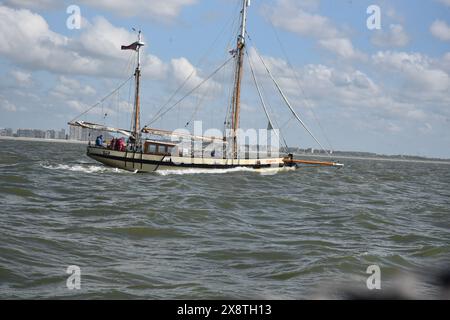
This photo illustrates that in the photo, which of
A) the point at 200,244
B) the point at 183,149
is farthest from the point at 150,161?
the point at 200,244

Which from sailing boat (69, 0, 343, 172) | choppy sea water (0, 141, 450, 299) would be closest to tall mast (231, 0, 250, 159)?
sailing boat (69, 0, 343, 172)

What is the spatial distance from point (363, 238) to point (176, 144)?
3461cm

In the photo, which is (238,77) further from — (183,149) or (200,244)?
(200,244)

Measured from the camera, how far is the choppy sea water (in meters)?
11.8

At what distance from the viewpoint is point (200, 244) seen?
16406mm

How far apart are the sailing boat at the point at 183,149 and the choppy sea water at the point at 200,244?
21.0 m

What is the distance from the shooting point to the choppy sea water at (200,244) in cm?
1184

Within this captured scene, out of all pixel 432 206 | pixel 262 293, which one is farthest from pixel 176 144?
pixel 262 293

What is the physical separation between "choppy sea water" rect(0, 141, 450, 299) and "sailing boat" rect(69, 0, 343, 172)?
828 inches

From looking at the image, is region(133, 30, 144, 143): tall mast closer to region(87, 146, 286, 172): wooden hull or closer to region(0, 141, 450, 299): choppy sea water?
region(87, 146, 286, 172): wooden hull

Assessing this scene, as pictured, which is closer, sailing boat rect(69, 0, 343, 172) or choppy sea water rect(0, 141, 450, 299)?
choppy sea water rect(0, 141, 450, 299)

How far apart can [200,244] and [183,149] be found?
36572mm
